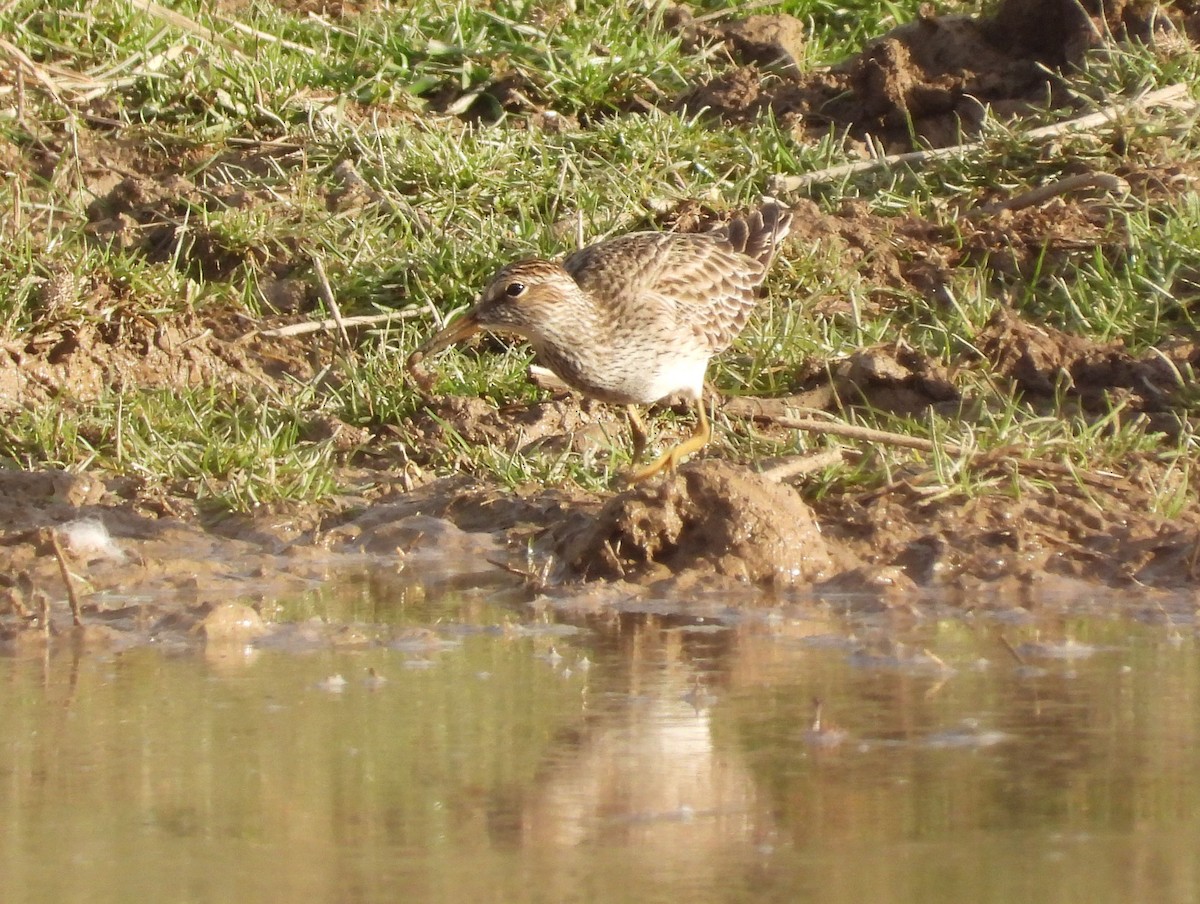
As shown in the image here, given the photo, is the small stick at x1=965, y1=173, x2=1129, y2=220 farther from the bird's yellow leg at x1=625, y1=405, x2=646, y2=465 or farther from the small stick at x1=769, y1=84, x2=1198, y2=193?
the bird's yellow leg at x1=625, y1=405, x2=646, y2=465

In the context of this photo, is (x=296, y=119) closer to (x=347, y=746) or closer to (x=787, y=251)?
(x=787, y=251)

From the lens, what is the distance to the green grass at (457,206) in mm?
7113

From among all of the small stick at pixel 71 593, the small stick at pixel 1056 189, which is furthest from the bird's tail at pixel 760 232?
the small stick at pixel 71 593

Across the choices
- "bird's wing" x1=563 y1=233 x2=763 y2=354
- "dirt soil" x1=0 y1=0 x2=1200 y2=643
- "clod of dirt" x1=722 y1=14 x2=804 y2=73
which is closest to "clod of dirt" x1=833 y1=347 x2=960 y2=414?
"dirt soil" x1=0 y1=0 x2=1200 y2=643

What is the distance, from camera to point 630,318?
287 inches

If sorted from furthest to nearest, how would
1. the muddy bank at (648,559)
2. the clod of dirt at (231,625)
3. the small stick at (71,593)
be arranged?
the muddy bank at (648,559), the small stick at (71,593), the clod of dirt at (231,625)

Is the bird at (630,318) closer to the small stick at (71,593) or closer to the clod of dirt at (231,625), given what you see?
the clod of dirt at (231,625)

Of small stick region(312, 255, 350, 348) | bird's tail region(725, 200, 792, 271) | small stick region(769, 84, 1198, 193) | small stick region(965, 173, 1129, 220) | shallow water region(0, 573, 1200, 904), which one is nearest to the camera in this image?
shallow water region(0, 573, 1200, 904)

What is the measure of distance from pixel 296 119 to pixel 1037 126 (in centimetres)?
342

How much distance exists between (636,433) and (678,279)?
2.10 ft

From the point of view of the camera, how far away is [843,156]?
888 cm

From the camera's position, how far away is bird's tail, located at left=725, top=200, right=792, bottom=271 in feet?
26.0

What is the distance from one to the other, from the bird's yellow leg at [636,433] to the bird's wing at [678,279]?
38 cm

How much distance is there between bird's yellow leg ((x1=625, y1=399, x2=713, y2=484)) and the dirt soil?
0.16 meters
